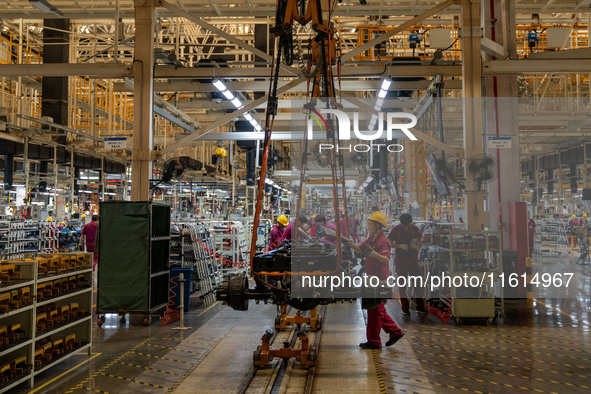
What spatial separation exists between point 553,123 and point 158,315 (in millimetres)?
13598

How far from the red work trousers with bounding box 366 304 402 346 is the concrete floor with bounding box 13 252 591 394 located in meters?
0.22

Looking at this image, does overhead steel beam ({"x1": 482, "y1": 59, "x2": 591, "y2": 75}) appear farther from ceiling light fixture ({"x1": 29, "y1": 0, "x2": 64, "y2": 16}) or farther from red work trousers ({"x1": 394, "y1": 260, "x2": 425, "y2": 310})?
ceiling light fixture ({"x1": 29, "y1": 0, "x2": 64, "y2": 16})

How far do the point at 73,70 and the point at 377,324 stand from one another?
671cm

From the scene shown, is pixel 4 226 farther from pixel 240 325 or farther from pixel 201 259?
pixel 240 325

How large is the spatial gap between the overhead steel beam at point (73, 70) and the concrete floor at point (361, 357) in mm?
4334

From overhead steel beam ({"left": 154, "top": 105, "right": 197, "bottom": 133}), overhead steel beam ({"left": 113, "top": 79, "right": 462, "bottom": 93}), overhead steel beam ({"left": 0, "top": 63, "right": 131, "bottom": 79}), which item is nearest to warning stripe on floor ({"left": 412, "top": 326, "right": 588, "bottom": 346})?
overhead steel beam ({"left": 113, "top": 79, "right": 462, "bottom": 93})

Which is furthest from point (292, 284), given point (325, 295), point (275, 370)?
point (275, 370)

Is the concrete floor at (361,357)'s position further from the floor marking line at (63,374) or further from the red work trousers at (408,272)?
the red work trousers at (408,272)

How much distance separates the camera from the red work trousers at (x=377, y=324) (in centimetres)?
686

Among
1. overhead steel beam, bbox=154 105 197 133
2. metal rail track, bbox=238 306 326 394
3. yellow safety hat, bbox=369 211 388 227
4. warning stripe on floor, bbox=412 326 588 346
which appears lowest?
metal rail track, bbox=238 306 326 394

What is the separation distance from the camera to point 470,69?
28.6 ft

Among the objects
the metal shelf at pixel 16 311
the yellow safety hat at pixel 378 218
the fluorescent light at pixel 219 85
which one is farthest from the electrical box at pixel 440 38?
the metal shelf at pixel 16 311

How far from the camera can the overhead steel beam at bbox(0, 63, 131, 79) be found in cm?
881

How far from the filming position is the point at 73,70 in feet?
29.1
